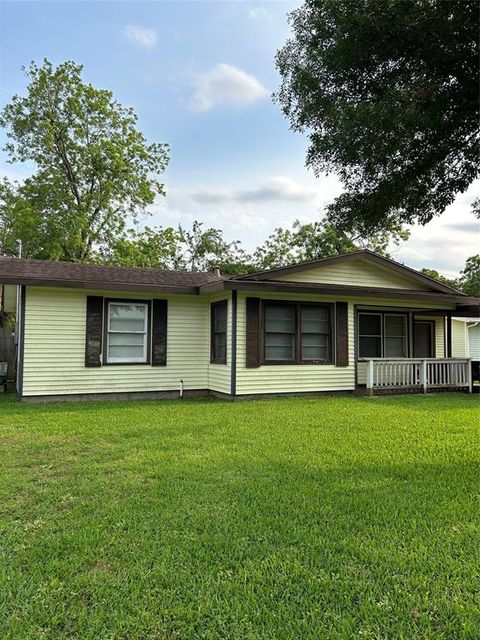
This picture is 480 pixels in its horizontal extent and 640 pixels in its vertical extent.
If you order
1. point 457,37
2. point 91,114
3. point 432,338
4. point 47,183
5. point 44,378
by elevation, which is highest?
point 91,114

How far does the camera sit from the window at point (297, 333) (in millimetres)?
10172

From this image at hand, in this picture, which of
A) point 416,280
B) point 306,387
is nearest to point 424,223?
point 306,387

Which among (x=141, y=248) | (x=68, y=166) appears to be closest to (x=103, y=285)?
(x=141, y=248)

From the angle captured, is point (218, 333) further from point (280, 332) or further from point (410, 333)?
point (410, 333)

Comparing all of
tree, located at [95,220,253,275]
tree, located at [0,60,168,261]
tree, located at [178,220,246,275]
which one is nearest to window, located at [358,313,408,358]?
tree, located at [95,220,253,275]

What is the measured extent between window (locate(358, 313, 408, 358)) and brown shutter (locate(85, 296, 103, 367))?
6.59 m

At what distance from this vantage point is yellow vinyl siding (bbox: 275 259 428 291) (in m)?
10.5

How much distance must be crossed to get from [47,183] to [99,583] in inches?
941

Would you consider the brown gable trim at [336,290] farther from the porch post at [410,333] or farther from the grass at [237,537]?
the grass at [237,537]

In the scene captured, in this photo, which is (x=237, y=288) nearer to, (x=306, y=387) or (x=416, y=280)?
(x=306, y=387)

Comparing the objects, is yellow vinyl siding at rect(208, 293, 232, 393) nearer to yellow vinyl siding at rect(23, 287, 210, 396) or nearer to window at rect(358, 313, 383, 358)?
yellow vinyl siding at rect(23, 287, 210, 396)

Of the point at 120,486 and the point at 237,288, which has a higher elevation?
the point at 237,288

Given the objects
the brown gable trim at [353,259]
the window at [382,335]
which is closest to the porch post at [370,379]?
the window at [382,335]

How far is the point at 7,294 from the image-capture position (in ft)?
42.0
